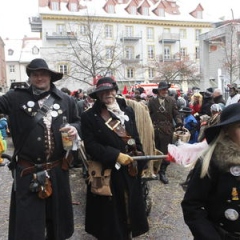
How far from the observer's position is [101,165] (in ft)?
11.7

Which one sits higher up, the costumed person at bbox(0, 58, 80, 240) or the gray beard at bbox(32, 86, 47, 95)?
the gray beard at bbox(32, 86, 47, 95)

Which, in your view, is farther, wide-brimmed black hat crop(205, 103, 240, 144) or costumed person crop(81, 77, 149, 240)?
costumed person crop(81, 77, 149, 240)

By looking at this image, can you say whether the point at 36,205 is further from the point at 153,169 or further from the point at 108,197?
the point at 153,169

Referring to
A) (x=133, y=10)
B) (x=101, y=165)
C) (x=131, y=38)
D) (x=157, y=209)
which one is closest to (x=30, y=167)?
(x=101, y=165)

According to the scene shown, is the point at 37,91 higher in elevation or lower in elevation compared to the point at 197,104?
higher

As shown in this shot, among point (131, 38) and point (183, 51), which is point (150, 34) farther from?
point (183, 51)

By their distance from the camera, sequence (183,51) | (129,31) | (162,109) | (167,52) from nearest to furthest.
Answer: (162,109) → (129,31) → (167,52) → (183,51)

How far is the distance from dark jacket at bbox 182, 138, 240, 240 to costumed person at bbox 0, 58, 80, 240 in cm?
136

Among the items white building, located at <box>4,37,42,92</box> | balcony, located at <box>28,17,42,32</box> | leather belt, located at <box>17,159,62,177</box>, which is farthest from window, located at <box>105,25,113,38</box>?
leather belt, located at <box>17,159,62,177</box>

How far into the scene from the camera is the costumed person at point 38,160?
3.00 m

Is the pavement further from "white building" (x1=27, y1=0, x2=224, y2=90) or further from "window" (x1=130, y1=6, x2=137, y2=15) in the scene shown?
"window" (x1=130, y1=6, x2=137, y2=15)

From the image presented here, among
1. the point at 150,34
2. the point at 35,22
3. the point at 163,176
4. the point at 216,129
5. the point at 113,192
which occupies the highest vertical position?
the point at 35,22

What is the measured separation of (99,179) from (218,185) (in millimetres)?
1804

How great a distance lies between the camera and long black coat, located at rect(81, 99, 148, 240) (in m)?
3.51
